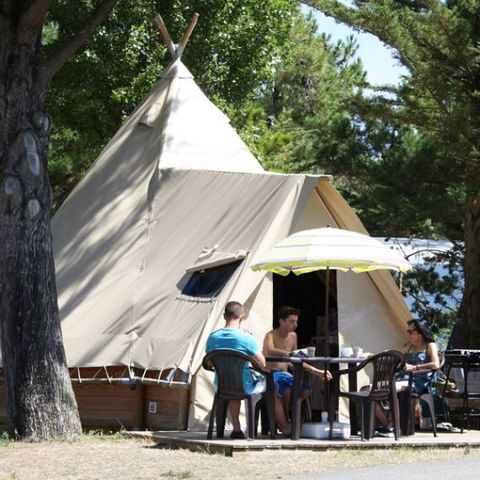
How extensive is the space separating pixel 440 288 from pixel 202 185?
390 inches

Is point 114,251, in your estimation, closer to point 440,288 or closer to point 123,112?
point 123,112

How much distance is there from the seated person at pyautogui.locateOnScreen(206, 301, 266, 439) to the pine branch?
3.01 metres

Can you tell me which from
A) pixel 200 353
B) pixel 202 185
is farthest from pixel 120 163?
pixel 200 353

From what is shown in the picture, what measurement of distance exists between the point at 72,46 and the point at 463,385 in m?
5.48

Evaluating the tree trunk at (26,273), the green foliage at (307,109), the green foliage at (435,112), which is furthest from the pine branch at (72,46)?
the green foliage at (307,109)

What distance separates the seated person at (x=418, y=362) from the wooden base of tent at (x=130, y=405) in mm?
2075

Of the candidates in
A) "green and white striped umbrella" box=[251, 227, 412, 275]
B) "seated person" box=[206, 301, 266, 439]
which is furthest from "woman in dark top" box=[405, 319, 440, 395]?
"seated person" box=[206, 301, 266, 439]

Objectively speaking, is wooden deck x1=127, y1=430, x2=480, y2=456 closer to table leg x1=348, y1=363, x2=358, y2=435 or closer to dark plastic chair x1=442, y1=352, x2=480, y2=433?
table leg x1=348, y1=363, x2=358, y2=435

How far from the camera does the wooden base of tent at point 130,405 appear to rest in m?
12.0

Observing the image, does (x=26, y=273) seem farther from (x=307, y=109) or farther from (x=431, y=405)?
(x=307, y=109)

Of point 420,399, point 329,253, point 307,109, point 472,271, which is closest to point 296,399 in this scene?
point 329,253

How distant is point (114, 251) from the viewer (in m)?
13.3

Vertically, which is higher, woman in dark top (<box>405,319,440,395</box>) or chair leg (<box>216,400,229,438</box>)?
woman in dark top (<box>405,319,440,395</box>)

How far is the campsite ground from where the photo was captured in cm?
881
